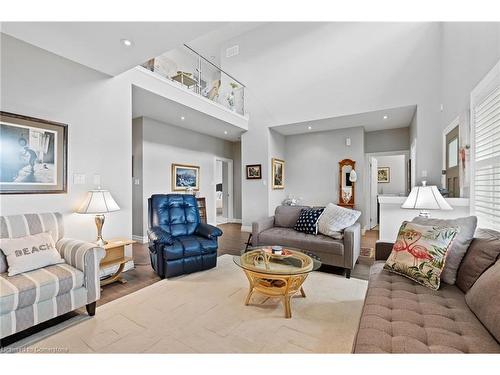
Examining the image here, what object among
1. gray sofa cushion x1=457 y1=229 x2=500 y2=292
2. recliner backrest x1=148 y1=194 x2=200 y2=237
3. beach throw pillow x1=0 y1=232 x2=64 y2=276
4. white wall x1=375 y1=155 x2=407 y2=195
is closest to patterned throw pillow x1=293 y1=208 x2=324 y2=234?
recliner backrest x1=148 y1=194 x2=200 y2=237

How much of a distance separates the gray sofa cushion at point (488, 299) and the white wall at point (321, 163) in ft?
14.7

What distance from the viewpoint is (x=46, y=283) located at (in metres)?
1.78

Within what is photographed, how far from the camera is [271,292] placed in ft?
7.18

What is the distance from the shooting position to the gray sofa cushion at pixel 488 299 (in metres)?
1.14

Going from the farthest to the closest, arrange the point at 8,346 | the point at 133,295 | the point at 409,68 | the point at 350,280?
the point at 409,68 → the point at 350,280 → the point at 133,295 → the point at 8,346

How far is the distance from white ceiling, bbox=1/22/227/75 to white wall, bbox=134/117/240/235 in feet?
8.27

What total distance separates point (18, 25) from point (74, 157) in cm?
124

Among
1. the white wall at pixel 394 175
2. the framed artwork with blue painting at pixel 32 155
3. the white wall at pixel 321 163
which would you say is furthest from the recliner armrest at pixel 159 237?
the white wall at pixel 394 175

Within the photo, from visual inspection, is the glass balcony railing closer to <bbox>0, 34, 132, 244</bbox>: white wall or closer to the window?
<bbox>0, 34, 132, 244</bbox>: white wall

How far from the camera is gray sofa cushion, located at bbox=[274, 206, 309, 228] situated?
395 cm

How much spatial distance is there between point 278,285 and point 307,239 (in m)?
1.16

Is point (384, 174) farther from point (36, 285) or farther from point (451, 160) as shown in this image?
point (36, 285)
